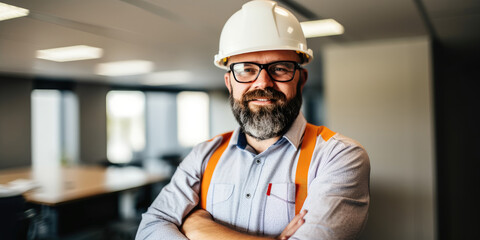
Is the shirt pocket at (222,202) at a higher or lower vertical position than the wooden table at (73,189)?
higher

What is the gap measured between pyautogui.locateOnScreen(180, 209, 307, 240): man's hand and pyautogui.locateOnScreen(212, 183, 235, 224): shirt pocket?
4 cm

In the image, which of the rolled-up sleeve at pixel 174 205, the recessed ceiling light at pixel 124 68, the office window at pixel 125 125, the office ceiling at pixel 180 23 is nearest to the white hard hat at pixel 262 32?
the rolled-up sleeve at pixel 174 205

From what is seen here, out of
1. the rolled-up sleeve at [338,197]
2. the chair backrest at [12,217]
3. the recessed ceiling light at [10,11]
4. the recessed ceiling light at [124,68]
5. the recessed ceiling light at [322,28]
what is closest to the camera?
the rolled-up sleeve at [338,197]

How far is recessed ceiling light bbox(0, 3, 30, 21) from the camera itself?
7.70 ft

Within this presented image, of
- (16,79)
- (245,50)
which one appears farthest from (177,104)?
(245,50)

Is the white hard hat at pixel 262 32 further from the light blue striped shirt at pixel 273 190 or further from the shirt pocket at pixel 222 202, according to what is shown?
the shirt pocket at pixel 222 202

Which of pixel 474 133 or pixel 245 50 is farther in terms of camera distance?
pixel 474 133

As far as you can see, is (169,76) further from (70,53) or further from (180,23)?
(180,23)

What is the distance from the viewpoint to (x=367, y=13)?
2641 millimetres

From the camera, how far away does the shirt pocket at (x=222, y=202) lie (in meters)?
1.42

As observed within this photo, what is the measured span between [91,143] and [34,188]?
14.0ft

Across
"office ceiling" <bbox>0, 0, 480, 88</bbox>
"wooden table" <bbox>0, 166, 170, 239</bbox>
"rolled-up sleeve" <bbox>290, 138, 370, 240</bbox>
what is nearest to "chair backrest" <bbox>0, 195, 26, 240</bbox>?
"wooden table" <bbox>0, 166, 170, 239</bbox>

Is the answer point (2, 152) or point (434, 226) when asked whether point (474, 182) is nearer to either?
point (434, 226)

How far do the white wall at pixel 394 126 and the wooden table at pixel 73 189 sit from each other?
8.88 feet
